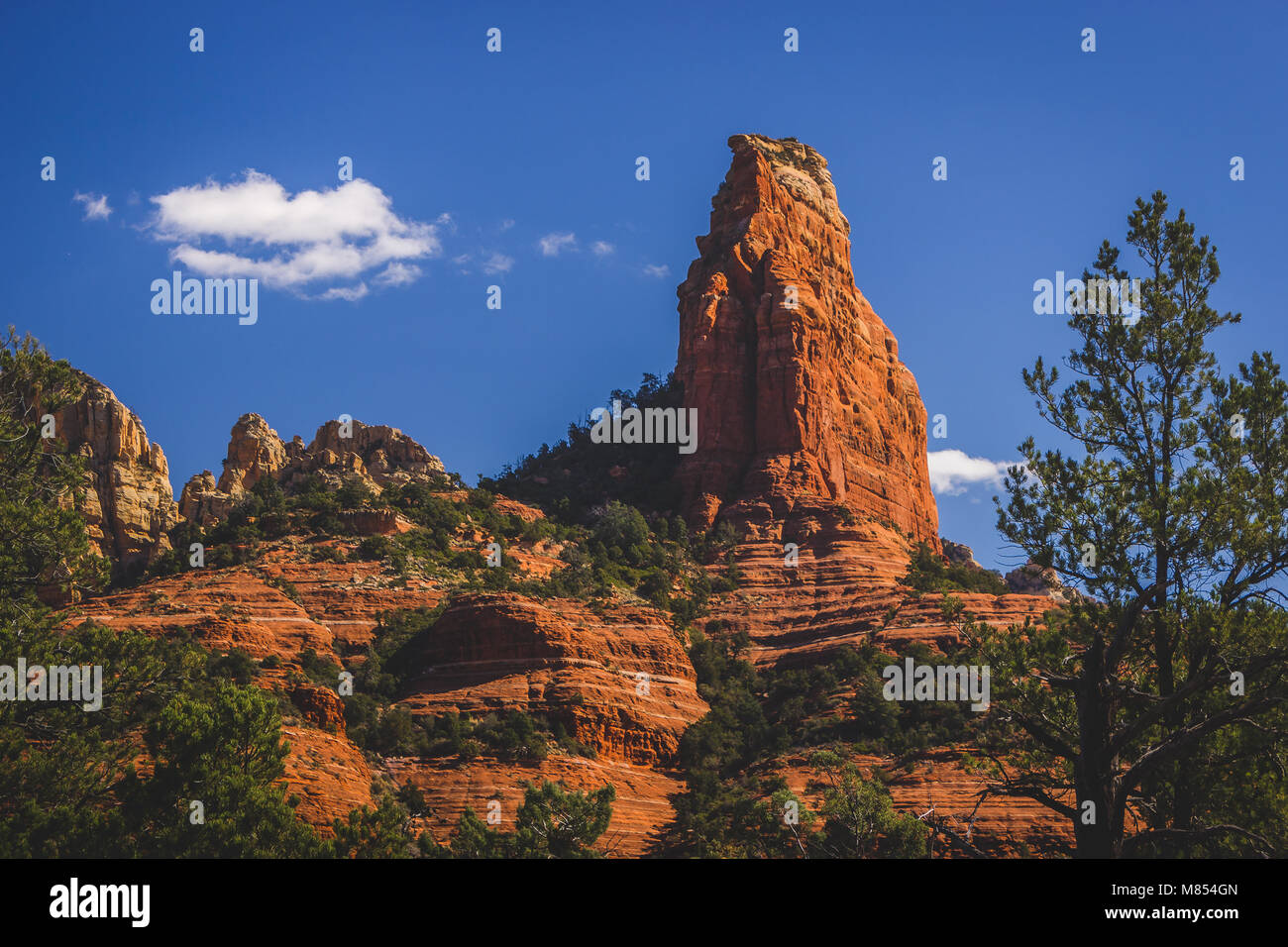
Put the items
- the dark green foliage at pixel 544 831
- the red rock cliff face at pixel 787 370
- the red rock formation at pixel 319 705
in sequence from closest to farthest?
the dark green foliage at pixel 544 831
the red rock formation at pixel 319 705
the red rock cliff face at pixel 787 370

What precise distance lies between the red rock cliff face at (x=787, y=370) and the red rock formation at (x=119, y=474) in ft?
131

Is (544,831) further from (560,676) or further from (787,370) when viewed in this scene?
(787,370)

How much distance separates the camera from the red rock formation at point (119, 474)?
86.1 metres

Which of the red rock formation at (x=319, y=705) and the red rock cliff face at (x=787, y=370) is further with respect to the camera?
the red rock cliff face at (x=787, y=370)

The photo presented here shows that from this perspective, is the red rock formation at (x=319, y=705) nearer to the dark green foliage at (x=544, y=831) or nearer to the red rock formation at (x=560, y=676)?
the red rock formation at (x=560, y=676)

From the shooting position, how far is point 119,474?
88688 mm

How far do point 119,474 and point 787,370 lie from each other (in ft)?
165

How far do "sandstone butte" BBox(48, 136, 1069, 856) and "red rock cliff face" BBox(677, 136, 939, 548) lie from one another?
0.18 m

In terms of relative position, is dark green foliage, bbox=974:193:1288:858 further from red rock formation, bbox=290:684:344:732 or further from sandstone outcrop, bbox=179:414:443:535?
sandstone outcrop, bbox=179:414:443:535

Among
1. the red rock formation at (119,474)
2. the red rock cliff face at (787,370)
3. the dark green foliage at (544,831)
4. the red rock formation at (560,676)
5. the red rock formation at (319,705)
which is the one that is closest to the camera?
the dark green foliage at (544,831)

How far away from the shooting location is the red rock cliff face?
83562 mm

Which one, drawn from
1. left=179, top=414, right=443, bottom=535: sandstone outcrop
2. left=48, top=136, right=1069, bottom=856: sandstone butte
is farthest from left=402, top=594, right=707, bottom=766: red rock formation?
left=179, top=414, right=443, bottom=535: sandstone outcrop

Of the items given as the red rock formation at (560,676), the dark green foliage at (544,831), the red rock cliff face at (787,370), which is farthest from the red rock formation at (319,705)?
the red rock cliff face at (787,370)

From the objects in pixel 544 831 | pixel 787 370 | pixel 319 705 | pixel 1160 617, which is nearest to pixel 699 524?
pixel 787 370
